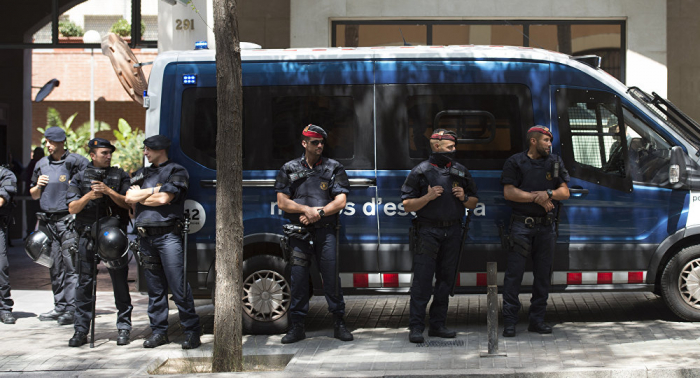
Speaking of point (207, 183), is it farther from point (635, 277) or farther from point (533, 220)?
point (635, 277)

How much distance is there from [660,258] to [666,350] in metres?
1.32

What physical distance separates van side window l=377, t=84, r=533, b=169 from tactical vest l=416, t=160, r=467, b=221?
1.50 feet

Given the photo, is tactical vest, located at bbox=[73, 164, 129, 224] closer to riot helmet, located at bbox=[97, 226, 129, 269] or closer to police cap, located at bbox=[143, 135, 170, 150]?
riot helmet, located at bbox=[97, 226, 129, 269]

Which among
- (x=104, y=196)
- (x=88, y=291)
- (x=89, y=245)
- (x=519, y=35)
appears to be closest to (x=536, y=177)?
(x=104, y=196)

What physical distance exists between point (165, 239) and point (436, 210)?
8.17 ft

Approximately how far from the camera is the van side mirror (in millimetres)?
7686

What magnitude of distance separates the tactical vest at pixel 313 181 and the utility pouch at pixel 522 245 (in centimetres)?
174

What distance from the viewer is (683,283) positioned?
7.96 m

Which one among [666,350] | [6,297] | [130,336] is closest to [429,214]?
[666,350]

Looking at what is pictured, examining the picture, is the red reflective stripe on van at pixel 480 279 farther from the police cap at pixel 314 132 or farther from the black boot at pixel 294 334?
the police cap at pixel 314 132

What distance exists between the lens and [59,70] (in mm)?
32844

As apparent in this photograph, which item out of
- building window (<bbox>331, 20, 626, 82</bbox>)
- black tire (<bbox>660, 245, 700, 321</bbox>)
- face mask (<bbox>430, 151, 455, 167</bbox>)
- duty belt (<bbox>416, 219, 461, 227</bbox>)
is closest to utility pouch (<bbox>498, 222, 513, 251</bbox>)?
duty belt (<bbox>416, 219, 461, 227</bbox>)

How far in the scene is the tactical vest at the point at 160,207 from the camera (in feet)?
24.6

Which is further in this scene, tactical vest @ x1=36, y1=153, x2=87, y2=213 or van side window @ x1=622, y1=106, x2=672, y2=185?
tactical vest @ x1=36, y1=153, x2=87, y2=213
